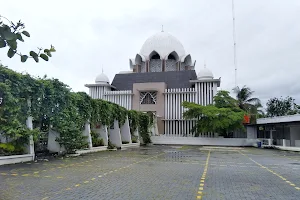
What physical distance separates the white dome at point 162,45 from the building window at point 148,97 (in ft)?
33.1

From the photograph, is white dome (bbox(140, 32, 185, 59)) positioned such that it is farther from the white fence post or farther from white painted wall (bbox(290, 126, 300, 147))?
white painted wall (bbox(290, 126, 300, 147))

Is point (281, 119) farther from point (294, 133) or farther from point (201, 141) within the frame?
point (201, 141)

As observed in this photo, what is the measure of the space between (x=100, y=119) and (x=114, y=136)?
358 centimetres

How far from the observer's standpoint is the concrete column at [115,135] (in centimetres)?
2209

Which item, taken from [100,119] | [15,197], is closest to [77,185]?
[15,197]

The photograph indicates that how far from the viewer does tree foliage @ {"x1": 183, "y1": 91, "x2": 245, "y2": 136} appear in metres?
29.8

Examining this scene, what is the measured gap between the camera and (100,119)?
755 inches

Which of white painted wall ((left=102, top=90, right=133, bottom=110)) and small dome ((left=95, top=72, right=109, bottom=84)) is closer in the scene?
white painted wall ((left=102, top=90, right=133, bottom=110))

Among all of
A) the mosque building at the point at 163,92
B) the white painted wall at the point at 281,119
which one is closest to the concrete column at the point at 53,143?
the white painted wall at the point at 281,119

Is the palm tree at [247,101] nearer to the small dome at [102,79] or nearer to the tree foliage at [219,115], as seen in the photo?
the tree foliage at [219,115]

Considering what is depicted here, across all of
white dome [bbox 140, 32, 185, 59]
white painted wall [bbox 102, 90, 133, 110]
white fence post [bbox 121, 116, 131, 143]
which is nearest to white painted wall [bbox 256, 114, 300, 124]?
white fence post [bbox 121, 116, 131, 143]

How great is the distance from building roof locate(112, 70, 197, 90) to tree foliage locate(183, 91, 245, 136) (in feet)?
22.9

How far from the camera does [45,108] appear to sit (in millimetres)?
13289

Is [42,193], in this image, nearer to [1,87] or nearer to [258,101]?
[1,87]
